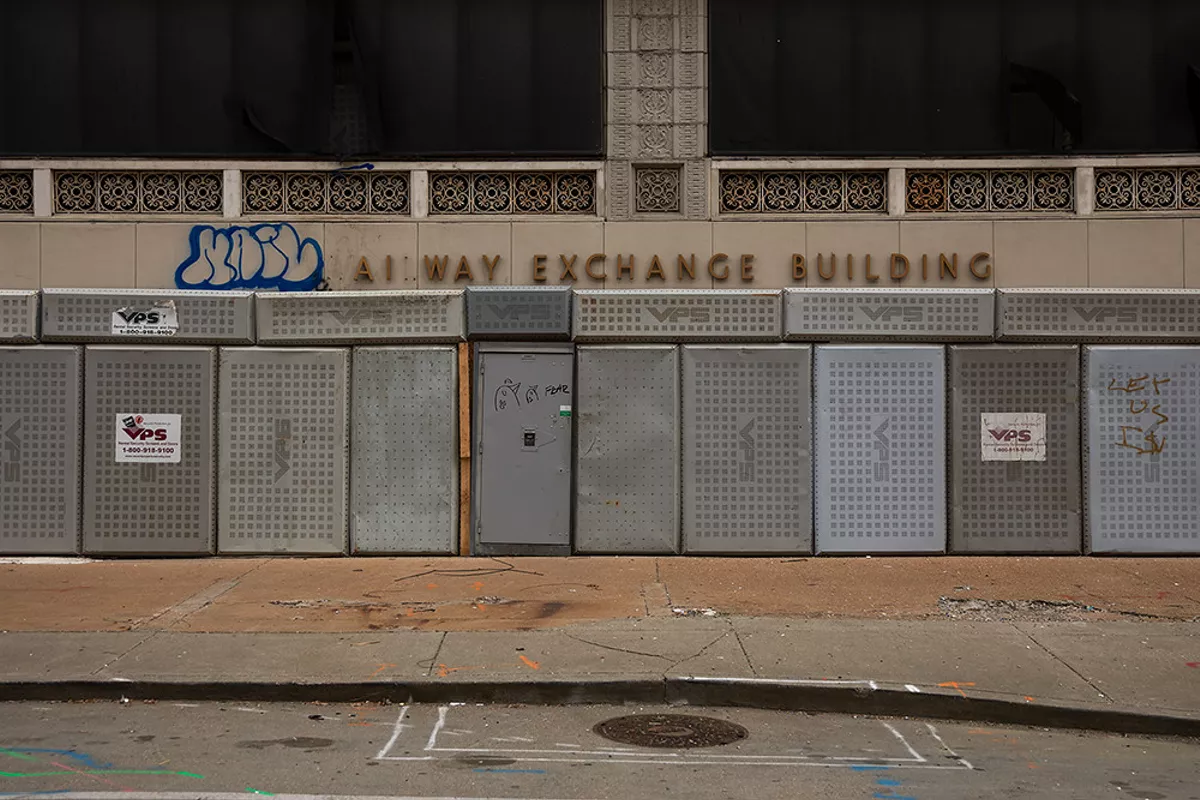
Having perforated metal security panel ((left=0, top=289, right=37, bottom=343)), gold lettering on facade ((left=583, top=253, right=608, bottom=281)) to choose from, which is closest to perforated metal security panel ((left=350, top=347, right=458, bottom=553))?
gold lettering on facade ((left=583, top=253, right=608, bottom=281))

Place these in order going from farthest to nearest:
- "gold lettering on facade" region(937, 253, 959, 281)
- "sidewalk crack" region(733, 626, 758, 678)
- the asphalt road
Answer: "gold lettering on facade" region(937, 253, 959, 281) → "sidewalk crack" region(733, 626, 758, 678) → the asphalt road

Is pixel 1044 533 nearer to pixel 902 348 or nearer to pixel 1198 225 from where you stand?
pixel 902 348

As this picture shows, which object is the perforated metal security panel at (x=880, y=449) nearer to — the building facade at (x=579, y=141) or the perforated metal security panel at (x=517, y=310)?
the building facade at (x=579, y=141)

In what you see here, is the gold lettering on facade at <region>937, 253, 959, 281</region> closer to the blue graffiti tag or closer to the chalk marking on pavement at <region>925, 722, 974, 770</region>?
the chalk marking on pavement at <region>925, 722, 974, 770</region>

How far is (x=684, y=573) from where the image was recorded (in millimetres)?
11344

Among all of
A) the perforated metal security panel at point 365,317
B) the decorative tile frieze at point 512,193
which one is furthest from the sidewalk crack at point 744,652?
the decorative tile frieze at point 512,193

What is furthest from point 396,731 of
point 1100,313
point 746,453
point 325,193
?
point 1100,313

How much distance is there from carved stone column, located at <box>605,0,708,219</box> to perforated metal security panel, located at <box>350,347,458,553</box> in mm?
2498

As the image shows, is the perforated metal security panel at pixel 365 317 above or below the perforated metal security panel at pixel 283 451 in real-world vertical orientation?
above

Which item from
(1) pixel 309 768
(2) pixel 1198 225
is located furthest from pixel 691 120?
(1) pixel 309 768

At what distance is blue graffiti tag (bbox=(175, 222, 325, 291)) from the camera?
491 inches

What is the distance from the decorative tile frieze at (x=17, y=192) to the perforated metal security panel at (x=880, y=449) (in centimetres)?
809

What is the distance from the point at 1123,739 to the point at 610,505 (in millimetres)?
5810

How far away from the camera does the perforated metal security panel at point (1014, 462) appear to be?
12062 millimetres
